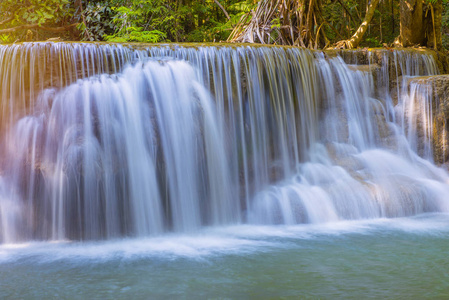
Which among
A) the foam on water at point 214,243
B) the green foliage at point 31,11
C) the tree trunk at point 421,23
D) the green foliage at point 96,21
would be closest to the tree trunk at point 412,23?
the tree trunk at point 421,23

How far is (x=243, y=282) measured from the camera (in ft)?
15.1

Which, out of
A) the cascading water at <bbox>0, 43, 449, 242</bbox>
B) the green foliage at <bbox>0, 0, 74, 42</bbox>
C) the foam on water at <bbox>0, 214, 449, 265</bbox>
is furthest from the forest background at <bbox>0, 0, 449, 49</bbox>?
the foam on water at <bbox>0, 214, 449, 265</bbox>

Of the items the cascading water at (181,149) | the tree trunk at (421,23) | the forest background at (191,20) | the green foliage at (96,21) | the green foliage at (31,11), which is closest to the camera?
the cascading water at (181,149)

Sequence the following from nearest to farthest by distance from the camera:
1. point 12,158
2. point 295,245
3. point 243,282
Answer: point 243,282 < point 295,245 < point 12,158

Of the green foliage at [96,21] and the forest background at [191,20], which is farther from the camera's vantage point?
the green foliage at [96,21]

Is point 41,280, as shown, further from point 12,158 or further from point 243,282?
point 12,158

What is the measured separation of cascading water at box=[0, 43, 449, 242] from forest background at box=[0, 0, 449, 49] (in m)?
3.39

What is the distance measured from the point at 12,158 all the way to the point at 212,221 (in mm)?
2969

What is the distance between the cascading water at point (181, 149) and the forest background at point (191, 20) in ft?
11.1

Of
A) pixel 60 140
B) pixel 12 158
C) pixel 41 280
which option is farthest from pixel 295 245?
pixel 12 158

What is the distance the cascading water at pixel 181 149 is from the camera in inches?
271

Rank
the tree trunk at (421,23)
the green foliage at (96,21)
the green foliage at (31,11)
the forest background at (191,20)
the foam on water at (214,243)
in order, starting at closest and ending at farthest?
1. the foam on water at (214,243)
2. the tree trunk at (421,23)
3. the forest background at (191,20)
4. the green foliage at (31,11)
5. the green foliage at (96,21)

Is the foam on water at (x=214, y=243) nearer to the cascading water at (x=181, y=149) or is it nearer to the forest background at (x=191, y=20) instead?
the cascading water at (x=181, y=149)

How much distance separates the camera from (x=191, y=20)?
15977mm
